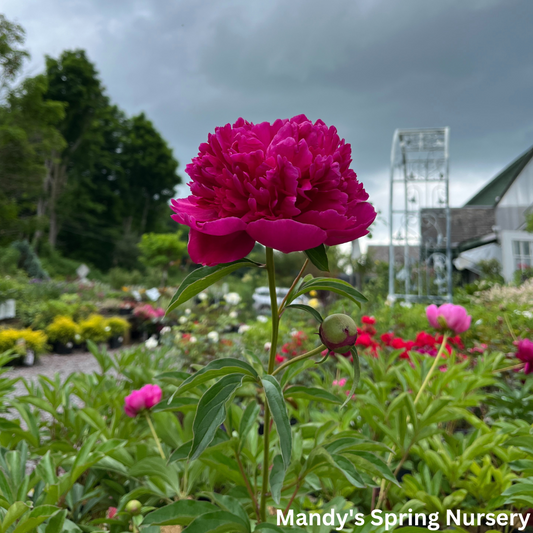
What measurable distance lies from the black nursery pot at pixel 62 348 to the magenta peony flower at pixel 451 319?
6504 millimetres

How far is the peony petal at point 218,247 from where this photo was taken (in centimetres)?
47

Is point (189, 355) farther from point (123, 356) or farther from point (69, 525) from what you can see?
point (69, 525)

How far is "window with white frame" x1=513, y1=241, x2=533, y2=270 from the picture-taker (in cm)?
1070

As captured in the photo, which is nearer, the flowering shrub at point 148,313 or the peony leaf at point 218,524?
the peony leaf at point 218,524

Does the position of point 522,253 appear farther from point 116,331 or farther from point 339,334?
point 339,334

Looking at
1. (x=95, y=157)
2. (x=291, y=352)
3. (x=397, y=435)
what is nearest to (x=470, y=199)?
(x=95, y=157)

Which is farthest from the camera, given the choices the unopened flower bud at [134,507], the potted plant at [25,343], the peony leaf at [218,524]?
the potted plant at [25,343]

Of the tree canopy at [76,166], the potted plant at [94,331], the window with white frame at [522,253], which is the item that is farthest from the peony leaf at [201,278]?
the tree canopy at [76,166]

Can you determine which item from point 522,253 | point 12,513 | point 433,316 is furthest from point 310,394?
point 522,253

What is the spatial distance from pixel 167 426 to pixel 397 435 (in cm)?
59

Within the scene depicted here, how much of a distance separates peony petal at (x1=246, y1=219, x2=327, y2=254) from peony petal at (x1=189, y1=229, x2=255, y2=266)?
4 centimetres

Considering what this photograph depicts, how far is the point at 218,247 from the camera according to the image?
1.58 ft

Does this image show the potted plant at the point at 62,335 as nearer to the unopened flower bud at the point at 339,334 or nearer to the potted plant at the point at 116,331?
the potted plant at the point at 116,331

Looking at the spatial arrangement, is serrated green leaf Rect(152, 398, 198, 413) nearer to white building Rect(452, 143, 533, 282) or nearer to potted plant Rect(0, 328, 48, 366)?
potted plant Rect(0, 328, 48, 366)
